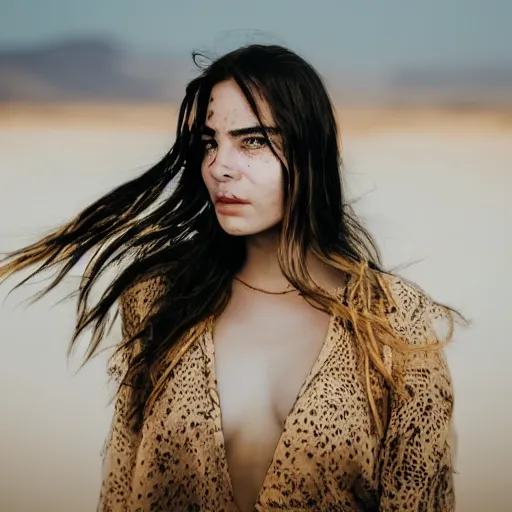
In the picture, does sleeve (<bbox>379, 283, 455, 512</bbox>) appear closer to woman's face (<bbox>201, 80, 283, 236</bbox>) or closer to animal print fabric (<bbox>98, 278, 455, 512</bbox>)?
animal print fabric (<bbox>98, 278, 455, 512</bbox>)

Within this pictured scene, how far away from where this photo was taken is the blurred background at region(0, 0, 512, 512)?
1448 millimetres

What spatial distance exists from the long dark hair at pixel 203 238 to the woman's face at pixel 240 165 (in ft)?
0.06

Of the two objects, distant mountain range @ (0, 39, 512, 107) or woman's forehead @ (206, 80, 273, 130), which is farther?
distant mountain range @ (0, 39, 512, 107)

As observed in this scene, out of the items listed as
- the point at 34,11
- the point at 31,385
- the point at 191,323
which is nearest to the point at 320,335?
the point at 191,323

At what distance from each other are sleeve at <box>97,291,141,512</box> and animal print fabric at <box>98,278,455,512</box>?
33mm

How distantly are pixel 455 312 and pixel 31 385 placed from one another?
716mm

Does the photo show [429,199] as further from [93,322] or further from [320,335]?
[93,322]

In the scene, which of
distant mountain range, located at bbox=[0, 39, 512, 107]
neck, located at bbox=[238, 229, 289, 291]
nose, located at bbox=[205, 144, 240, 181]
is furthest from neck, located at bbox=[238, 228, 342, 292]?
distant mountain range, located at bbox=[0, 39, 512, 107]

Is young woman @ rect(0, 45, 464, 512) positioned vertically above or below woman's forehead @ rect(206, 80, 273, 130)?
below

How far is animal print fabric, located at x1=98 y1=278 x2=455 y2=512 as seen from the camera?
4.24 ft

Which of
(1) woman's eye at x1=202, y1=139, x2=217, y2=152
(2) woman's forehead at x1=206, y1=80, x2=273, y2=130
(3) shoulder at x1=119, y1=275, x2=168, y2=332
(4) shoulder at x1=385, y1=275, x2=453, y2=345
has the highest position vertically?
(2) woman's forehead at x1=206, y1=80, x2=273, y2=130

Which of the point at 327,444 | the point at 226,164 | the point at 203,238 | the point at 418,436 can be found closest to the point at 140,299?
the point at 203,238

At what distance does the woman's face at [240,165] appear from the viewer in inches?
51.9

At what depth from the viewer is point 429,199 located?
57.4 inches
